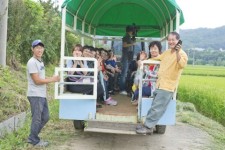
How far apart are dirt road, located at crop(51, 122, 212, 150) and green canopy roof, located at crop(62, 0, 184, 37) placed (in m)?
2.91

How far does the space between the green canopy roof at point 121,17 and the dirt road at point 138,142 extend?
115 inches

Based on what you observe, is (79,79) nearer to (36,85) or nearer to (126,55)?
(36,85)

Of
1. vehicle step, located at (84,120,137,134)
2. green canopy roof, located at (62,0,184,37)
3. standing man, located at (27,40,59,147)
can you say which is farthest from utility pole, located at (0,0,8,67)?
vehicle step, located at (84,120,137,134)

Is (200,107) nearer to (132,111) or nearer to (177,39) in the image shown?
(132,111)

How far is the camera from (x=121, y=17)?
480 inches

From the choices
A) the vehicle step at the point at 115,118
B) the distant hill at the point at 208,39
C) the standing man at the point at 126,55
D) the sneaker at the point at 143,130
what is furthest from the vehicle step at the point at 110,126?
the distant hill at the point at 208,39

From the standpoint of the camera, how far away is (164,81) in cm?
640

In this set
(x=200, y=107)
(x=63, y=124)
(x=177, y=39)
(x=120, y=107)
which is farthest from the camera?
(x=200, y=107)

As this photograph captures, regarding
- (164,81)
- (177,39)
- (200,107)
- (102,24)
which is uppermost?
(102,24)

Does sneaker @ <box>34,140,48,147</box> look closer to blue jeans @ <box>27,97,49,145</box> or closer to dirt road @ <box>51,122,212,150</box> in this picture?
blue jeans @ <box>27,97,49,145</box>

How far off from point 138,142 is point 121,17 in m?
5.41

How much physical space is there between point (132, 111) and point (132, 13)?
516 cm

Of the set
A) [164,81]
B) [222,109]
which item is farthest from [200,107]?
[164,81]

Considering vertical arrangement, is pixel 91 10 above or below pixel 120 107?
above
